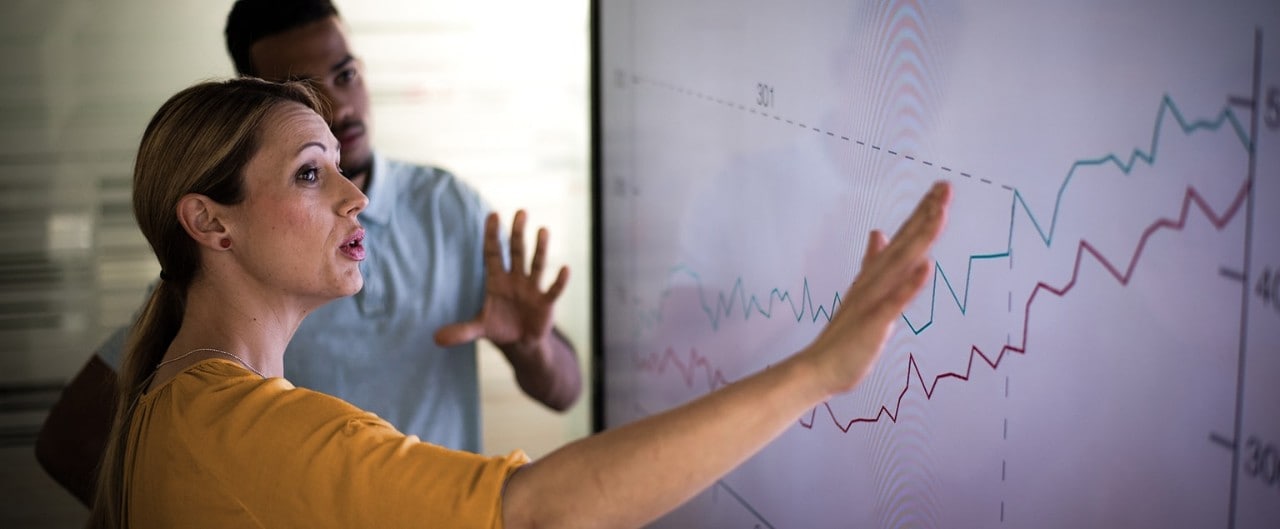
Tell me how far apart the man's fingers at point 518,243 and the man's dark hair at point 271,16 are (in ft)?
1.45

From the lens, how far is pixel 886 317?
2.79 feet

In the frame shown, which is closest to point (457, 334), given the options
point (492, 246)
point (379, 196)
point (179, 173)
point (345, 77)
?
point (492, 246)

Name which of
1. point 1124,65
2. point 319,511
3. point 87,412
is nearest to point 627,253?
point 87,412

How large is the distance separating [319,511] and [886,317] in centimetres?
46

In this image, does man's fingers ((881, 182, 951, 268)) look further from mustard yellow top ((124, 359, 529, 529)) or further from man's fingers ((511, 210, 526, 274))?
man's fingers ((511, 210, 526, 274))

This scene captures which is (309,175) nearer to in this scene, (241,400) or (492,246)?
(241,400)

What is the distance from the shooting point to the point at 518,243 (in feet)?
5.50

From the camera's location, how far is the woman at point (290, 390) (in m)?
0.88

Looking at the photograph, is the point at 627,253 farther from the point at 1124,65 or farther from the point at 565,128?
the point at 1124,65

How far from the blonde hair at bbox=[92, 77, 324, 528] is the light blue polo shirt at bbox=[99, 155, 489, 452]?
52 cm

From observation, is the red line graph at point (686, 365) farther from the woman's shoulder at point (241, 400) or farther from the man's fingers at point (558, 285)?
the woman's shoulder at point (241, 400)

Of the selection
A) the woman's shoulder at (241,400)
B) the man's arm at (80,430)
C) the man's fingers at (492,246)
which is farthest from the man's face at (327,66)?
the woman's shoulder at (241,400)

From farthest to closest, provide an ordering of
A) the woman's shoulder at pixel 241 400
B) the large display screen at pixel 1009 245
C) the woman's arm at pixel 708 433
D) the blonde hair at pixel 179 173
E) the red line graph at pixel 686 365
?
the red line graph at pixel 686 365, the blonde hair at pixel 179 173, the woman's shoulder at pixel 241 400, the woman's arm at pixel 708 433, the large display screen at pixel 1009 245

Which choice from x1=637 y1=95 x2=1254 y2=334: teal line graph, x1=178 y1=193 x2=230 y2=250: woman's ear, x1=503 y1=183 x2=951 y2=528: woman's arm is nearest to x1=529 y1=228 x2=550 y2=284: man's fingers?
x1=637 y1=95 x2=1254 y2=334: teal line graph
